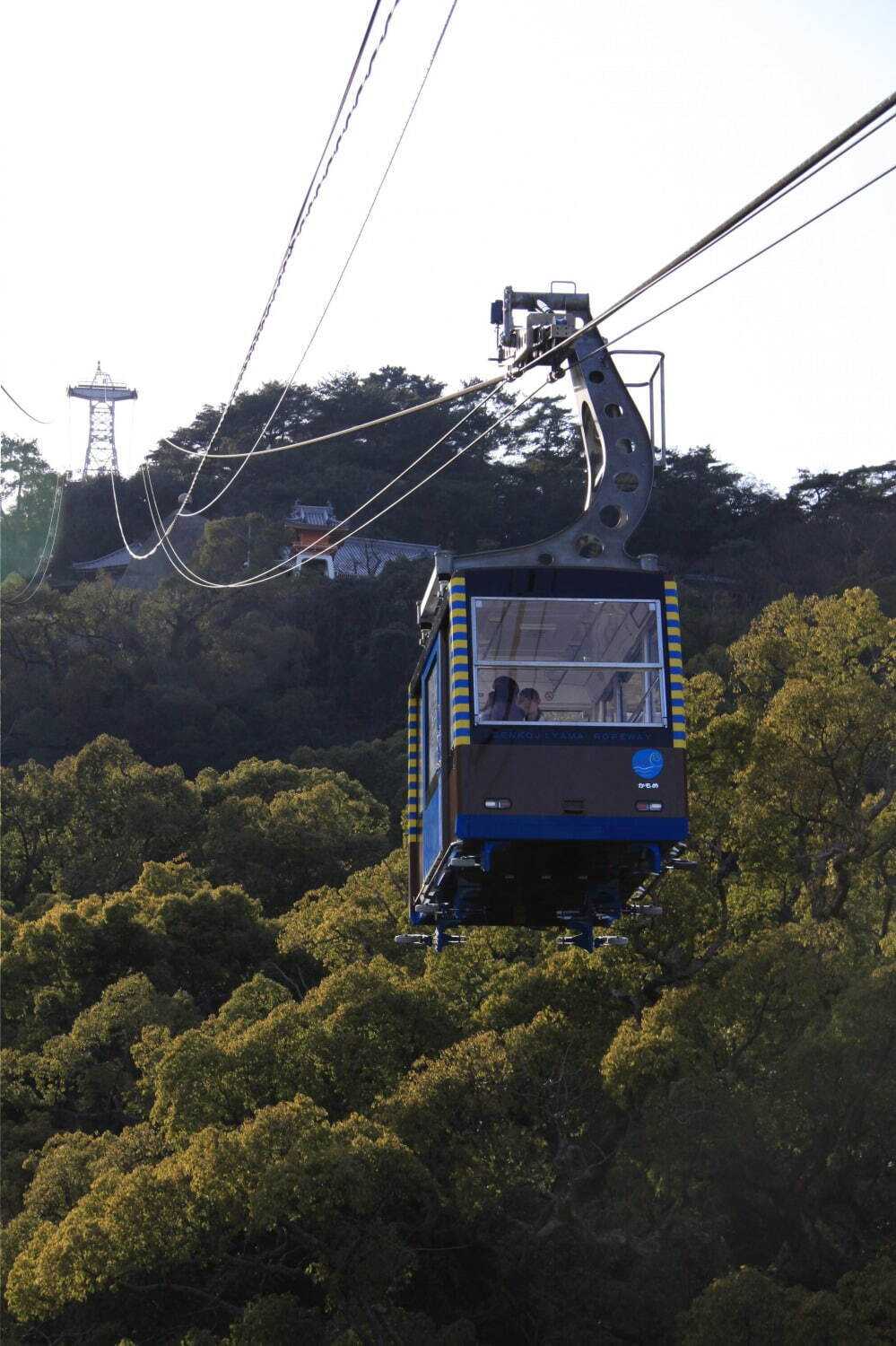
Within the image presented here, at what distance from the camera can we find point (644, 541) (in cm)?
5859

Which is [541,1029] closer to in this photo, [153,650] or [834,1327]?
[834,1327]

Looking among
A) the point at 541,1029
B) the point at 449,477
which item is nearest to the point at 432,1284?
the point at 541,1029

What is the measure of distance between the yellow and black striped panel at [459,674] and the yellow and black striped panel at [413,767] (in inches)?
88.0

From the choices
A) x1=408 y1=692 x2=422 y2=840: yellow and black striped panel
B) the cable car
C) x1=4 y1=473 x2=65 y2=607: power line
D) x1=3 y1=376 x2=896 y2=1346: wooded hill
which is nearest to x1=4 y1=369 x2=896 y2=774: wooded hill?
x1=4 y1=473 x2=65 y2=607: power line

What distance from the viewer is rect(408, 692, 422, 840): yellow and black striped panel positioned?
13188mm

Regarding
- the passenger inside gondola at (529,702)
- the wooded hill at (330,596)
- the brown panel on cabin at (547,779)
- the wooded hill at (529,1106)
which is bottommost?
the wooded hill at (529,1106)

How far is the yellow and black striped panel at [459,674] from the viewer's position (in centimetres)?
1073

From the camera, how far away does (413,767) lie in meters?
13.3

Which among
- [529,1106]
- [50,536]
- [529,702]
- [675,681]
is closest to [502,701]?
[529,702]

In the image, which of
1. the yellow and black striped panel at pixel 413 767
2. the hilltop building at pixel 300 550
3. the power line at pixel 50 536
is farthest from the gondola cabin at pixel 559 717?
the power line at pixel 50 536

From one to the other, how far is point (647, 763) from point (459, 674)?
1308mm

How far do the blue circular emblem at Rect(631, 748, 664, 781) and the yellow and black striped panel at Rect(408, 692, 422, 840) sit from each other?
2622mm

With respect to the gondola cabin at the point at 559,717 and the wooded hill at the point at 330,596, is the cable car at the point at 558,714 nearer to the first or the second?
the gondola cabin at the point at 559,717

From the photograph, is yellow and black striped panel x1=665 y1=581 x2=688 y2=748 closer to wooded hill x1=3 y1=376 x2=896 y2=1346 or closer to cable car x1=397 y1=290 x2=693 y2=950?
cable car x1=397 y1=290 x2=693 y2=950
